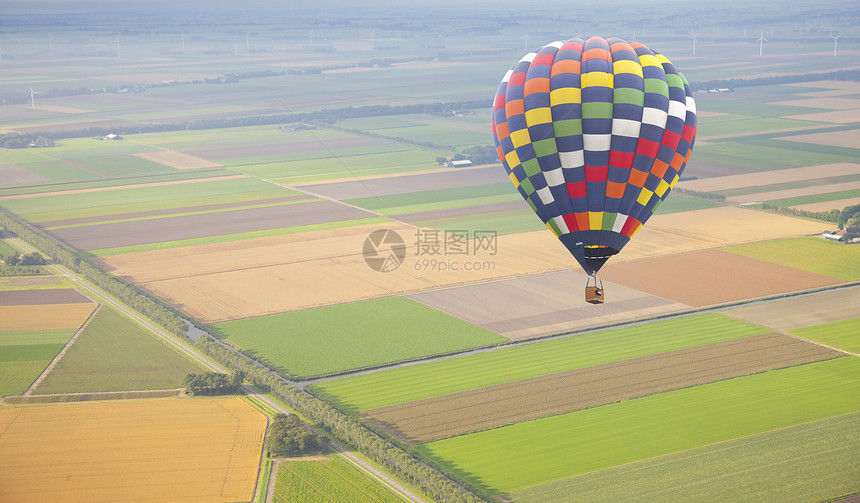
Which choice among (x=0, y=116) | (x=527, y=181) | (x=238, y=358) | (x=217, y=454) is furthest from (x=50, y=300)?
(x=0, y=116)

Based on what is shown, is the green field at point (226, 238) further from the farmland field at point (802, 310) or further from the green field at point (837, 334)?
the green field at point (837, 334)

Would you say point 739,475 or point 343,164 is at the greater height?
point 343,164

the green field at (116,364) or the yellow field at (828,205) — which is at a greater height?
the yellow field at (828,205)

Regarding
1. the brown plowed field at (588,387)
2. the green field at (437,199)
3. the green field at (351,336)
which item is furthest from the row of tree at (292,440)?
the green field at (437,199)

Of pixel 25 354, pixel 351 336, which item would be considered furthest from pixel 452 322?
pixel 25 354

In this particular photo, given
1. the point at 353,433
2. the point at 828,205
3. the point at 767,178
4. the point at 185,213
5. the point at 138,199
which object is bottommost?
the point at 353,433

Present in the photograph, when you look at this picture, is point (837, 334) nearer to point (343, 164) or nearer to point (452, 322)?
point (452, 322)

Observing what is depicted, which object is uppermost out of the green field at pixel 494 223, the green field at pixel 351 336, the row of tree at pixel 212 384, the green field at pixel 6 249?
the green field at pixel 494 223
